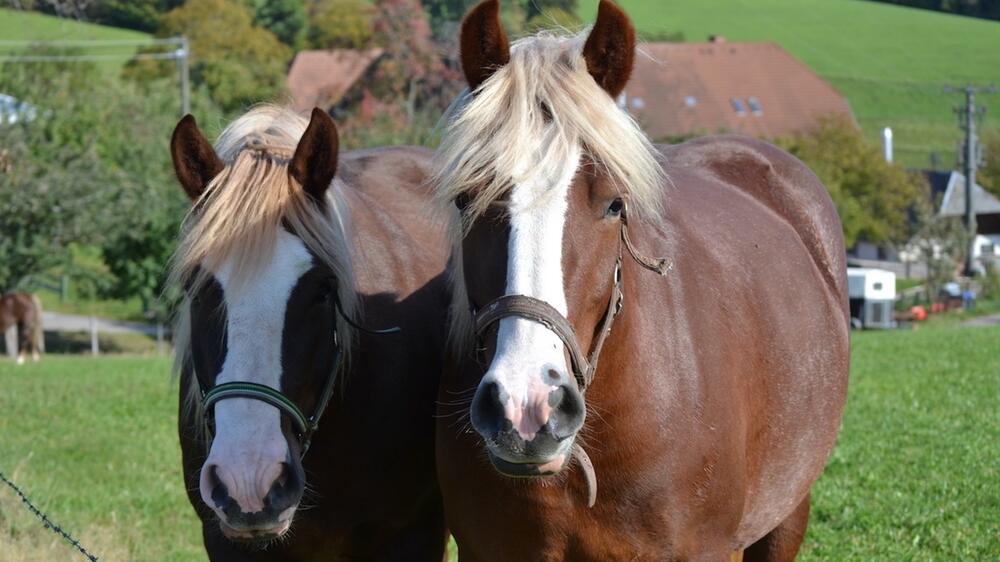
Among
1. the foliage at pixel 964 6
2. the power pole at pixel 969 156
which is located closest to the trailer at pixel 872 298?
the power pole at pixel 969 156

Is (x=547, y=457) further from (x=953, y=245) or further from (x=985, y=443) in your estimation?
(x=953, y=245)

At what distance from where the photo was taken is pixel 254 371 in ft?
10.3

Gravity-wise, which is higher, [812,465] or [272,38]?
[812,465]

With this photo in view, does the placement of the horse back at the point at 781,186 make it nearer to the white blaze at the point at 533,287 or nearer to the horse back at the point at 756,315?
the horse back at the point at 756,315

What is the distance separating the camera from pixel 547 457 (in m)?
2.56

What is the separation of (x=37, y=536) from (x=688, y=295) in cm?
431

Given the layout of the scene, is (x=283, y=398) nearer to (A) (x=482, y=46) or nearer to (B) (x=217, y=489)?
(B) (x=217, y=489)

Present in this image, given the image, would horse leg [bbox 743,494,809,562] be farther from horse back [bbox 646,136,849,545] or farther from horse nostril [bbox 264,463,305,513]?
horse nostril [bbox 264,463,305,513]

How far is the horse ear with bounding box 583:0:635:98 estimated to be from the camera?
9.79 ft

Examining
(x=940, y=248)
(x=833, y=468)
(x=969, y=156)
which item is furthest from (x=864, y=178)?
(x=833, y=468)

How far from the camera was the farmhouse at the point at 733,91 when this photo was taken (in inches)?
2024

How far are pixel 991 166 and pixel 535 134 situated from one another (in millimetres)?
59125

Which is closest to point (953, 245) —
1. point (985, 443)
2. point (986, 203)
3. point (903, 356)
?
point (986, 203)

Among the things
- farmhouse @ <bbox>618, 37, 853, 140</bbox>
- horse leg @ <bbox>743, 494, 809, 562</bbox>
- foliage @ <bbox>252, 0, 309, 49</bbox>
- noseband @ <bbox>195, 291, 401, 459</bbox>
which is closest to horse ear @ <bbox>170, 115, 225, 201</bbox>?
noseband @ <bbox>195, 291, 401, 459</bbox>
